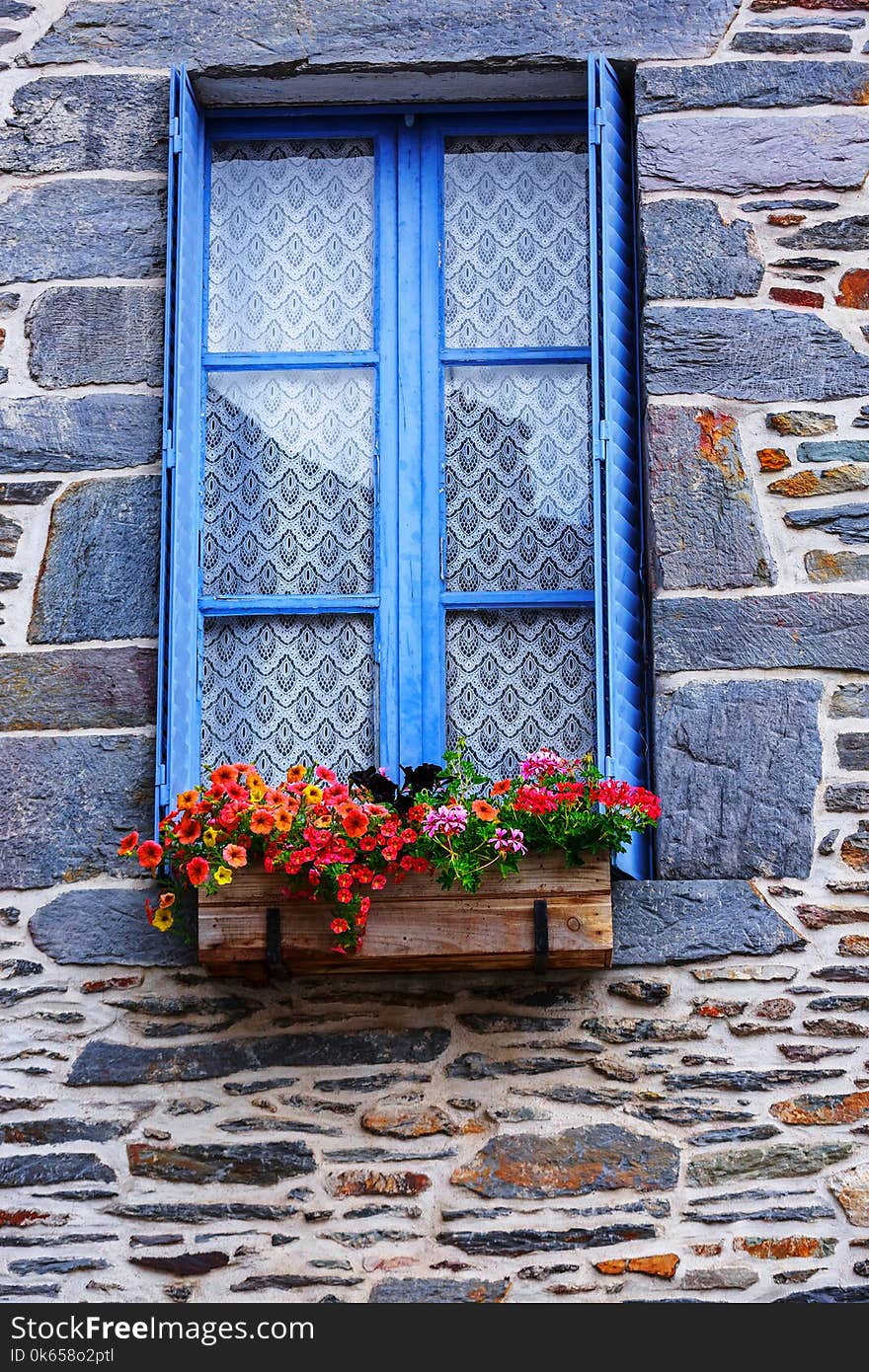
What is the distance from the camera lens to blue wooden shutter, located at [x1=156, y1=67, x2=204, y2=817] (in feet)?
11.8

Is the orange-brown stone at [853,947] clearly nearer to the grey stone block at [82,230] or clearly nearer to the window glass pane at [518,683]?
the window glass pane at [518,683]

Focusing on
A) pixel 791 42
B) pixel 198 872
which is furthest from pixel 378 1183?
pixel 791 42

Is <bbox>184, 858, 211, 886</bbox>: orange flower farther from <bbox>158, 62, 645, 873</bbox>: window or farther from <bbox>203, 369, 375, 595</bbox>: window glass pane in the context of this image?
<bbox>203, 369, 375, 595</bbox>: window glass pane

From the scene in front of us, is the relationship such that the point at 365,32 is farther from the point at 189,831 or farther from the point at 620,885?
the point at 620,885

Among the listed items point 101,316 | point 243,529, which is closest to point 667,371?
point 243,529

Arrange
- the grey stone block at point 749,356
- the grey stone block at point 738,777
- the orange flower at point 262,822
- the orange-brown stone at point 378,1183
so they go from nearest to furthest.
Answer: the orange flower at point 262,822 < the orange-brown stone at point 378,1183 < the grey stone block at point 738,777 < the grey stone block at point 749,356

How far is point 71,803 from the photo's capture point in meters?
3.61

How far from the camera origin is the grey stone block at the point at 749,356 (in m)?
3.71

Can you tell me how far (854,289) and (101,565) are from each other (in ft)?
5.65

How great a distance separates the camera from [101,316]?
3.85 meters

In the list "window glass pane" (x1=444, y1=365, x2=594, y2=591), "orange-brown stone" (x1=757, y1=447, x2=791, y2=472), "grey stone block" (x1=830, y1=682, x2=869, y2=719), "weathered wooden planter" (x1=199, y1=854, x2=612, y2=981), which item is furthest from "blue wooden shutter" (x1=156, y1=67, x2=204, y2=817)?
"grey stone block" (x1=830, y1=682, x2=869, y2=719)

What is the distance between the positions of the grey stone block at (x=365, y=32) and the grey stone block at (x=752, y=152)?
0.20m

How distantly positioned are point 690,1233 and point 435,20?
2.65 m

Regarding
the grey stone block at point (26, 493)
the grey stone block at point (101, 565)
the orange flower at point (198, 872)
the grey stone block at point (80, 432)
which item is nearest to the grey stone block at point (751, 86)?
the grey stone block at point (80, 432)
